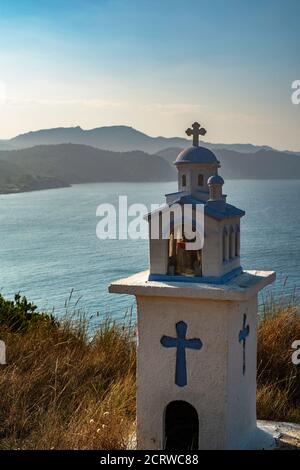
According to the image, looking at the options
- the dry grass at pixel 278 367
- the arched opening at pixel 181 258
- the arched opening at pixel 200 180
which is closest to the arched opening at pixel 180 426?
the arched opening at pixel 181 258

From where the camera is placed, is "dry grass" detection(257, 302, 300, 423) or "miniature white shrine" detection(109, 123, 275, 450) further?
Answer: "dry grass" detection(257, 302, 300, 423)

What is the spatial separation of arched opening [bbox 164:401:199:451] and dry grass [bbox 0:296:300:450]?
353 millimetres

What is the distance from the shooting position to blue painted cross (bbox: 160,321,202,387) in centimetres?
468

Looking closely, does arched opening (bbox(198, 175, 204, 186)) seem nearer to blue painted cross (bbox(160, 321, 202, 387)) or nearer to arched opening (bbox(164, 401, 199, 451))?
blue painted cross (bbox(160, 321, 202, 387))

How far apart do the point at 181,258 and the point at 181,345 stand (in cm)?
63

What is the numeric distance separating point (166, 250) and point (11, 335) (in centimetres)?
368

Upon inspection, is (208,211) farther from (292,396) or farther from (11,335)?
(11,335)

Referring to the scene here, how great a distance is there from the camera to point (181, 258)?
4.85m

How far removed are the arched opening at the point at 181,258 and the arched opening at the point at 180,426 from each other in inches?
40.8

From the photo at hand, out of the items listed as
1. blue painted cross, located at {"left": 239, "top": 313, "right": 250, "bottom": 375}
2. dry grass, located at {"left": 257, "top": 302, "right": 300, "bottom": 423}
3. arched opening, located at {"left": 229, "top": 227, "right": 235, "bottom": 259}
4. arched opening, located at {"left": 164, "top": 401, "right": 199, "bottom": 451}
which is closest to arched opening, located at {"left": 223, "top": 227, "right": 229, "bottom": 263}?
arched opening, located at {"left": 229, "top": 227, "right": 235, "bottom": 259}

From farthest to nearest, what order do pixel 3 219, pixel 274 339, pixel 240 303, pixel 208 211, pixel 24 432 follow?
pixel 3 219
pixel 274 339
pixel 24 432
pixel 240 303
pixel 208 211

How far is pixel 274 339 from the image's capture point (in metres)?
7.65

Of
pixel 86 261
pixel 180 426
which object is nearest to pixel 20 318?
pixel 180 426
